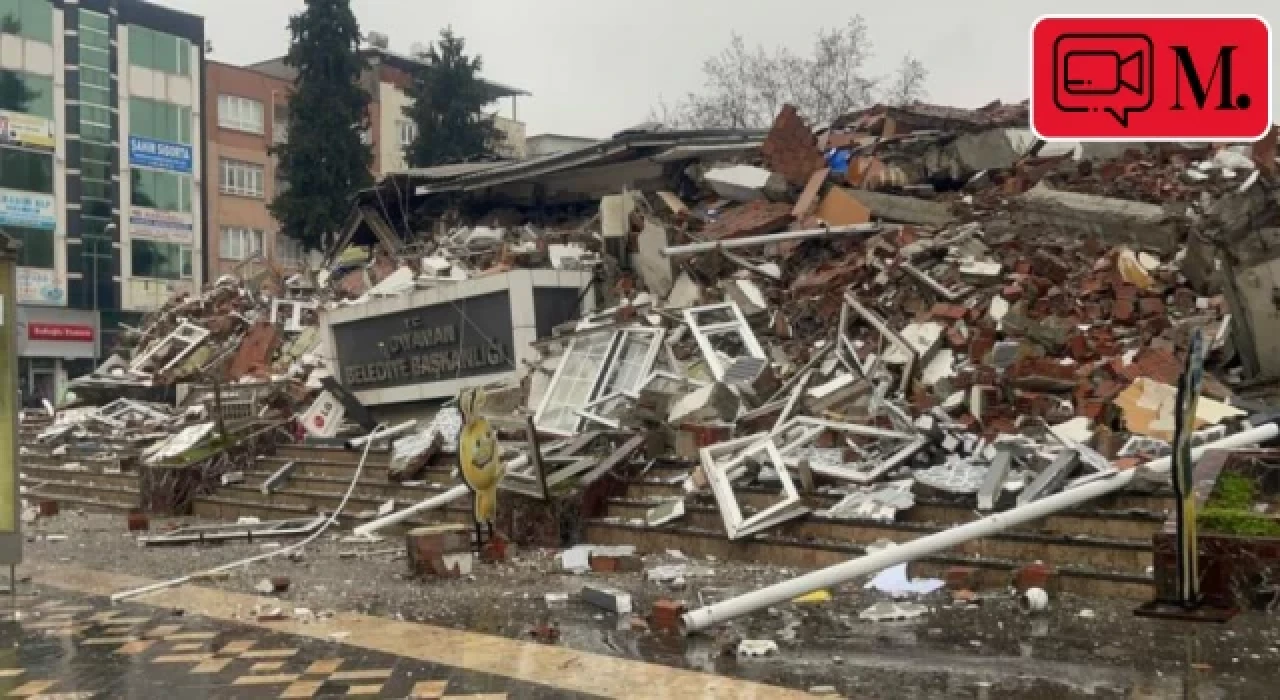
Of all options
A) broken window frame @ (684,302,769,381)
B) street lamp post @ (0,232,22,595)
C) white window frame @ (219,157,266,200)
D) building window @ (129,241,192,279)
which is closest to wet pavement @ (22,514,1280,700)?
street lamp post @ (0,232,22,595)

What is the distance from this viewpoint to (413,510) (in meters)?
11.6

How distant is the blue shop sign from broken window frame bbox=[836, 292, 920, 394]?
3832cm

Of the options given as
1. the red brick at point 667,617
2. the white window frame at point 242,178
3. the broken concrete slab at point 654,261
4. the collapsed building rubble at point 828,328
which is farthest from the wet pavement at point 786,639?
the white window frame at point 242,178

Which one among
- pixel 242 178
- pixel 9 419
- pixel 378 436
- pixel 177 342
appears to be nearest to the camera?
pixel 9 419

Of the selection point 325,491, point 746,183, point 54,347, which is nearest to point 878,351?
point 746,183

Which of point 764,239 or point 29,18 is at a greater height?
point 29,18

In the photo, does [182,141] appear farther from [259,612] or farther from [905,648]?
[905,648]

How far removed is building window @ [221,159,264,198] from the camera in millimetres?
49375

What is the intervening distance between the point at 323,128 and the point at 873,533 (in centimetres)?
3285

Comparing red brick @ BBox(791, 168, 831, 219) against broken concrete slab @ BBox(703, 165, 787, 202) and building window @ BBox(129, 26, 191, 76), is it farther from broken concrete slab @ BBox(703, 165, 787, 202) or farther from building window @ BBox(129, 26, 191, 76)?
building window @ BBox(129, 26, 191, 76)

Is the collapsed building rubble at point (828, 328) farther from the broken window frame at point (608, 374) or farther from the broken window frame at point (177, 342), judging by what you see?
the broken window frame at point (177, 342)

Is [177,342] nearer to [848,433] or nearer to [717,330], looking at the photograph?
[717,330]

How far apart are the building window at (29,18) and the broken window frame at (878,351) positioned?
1490 inches

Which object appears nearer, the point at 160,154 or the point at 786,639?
the point at 786,639
